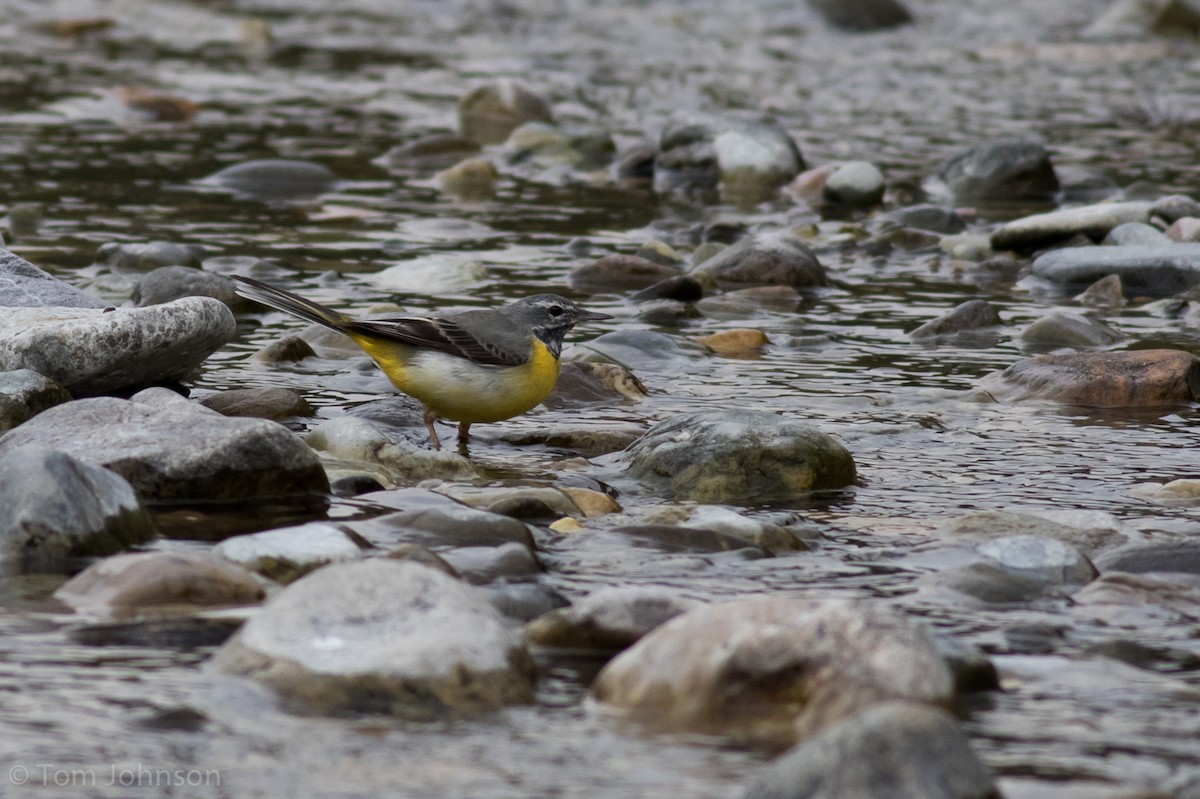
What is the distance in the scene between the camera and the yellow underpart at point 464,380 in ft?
24.3

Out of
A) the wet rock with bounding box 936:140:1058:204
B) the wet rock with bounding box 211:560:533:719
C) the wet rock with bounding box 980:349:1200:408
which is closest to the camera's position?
the wet rock with bounding box 211:560:533:719

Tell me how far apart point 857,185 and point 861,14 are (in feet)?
37.4

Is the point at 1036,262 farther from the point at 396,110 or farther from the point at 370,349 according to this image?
the point at 396,110

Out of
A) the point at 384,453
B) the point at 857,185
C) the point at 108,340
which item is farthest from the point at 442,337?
the point at 857,185

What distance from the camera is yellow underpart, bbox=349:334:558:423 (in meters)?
7.41

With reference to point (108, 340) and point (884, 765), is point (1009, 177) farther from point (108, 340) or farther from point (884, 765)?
point (884, 765)

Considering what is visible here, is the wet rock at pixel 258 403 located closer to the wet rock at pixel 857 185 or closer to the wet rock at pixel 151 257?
the wet rock at pixel 151 257

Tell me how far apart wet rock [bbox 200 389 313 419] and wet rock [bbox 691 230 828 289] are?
12.8ft

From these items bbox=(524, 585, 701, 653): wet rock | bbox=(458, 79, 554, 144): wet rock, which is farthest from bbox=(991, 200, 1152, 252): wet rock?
bbox=(524, 585, 701, 653): wet rock

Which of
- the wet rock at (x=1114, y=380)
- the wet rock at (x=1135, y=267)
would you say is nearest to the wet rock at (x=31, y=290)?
the wet rock at (x=1114, y=380)

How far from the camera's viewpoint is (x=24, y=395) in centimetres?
691

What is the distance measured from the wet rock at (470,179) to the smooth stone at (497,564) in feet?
29.2

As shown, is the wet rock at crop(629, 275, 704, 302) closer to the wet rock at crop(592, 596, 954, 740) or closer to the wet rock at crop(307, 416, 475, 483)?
the wet rock at crop(307, 416, 475, 483)

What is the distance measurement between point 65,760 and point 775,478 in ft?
11.7
